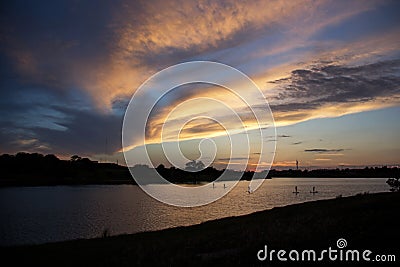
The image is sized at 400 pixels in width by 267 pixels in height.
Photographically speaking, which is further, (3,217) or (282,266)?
(3,217)

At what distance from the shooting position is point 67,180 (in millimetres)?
182000

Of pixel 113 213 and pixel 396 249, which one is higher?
pixel 396 249

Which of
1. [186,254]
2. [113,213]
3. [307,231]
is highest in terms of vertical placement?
[307,231]

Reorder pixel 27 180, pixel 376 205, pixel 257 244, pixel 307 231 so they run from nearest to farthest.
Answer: pixel 257 244, pixel 307 231, pixel 376 205, pixel 27 180

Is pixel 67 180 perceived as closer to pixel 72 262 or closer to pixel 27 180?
pixel 27 180

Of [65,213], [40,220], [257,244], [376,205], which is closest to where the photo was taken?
[257,244]

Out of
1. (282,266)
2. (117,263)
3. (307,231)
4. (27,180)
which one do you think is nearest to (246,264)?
(282,266)

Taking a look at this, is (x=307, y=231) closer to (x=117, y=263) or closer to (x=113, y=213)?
(x=117, y=263)

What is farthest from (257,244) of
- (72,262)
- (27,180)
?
(27,180)

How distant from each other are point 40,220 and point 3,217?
7.21 m

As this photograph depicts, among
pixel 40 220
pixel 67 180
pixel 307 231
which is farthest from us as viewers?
pixel 67 180

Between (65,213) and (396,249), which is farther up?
(396,249)

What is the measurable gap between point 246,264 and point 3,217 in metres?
53.0

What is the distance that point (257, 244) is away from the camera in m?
16.5
